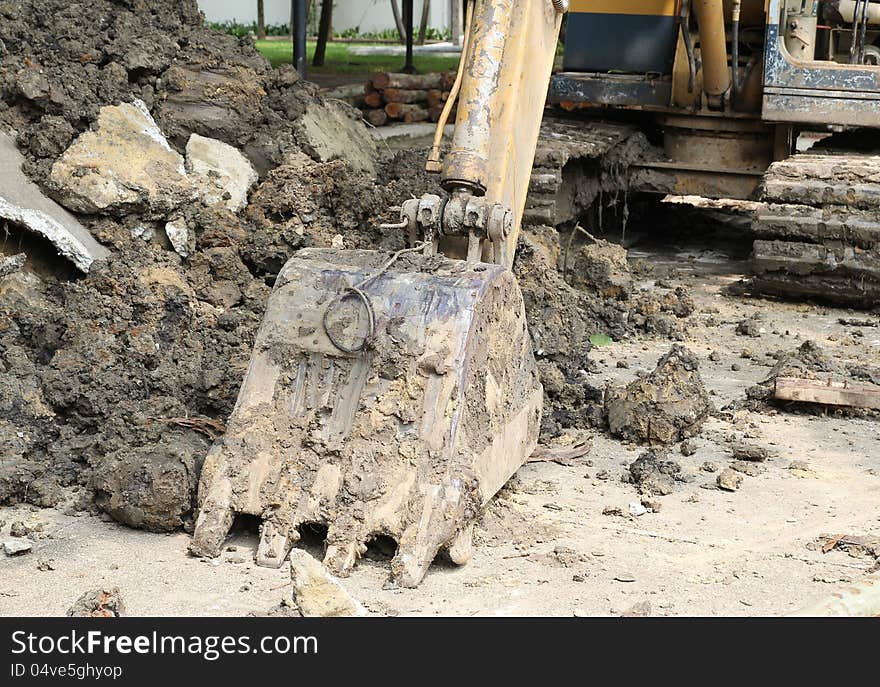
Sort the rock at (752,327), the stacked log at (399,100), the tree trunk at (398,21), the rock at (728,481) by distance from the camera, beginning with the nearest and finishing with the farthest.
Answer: the rock at (728,481) < the rock at (752,327) < the stacked log at (399,100) < the tree trunk at (398,21)

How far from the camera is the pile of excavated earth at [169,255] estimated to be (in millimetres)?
4547

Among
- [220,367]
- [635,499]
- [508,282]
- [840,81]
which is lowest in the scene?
[635,499]

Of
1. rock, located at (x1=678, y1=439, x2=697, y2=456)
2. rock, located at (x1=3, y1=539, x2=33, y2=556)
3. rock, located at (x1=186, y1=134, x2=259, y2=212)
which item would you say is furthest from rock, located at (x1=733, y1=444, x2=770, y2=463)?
rock, located at (x1=186, y1=134, x2=259, y2=212)

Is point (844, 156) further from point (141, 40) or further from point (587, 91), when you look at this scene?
point (141, 40)

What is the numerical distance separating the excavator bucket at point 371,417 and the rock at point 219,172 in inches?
87.7

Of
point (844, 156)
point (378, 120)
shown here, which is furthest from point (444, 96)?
point (844, 156)

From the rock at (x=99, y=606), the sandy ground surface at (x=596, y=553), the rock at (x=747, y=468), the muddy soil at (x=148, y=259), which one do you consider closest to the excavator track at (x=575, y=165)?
the muddy soil at (x=148, y=259)

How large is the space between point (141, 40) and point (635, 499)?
3.76m

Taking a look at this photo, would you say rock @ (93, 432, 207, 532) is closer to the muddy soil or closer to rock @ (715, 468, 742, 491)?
the muddy soil

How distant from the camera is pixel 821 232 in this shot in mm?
7309

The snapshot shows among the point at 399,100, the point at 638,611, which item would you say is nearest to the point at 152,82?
the point at 638,611

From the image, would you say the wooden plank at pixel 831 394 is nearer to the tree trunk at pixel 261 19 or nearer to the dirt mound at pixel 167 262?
the dirt mound at pixel 167 262

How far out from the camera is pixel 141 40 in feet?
21.8

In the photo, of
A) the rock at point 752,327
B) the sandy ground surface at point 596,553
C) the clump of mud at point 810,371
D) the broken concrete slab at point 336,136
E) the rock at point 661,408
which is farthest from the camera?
the broken concrete slab at point 336,136
